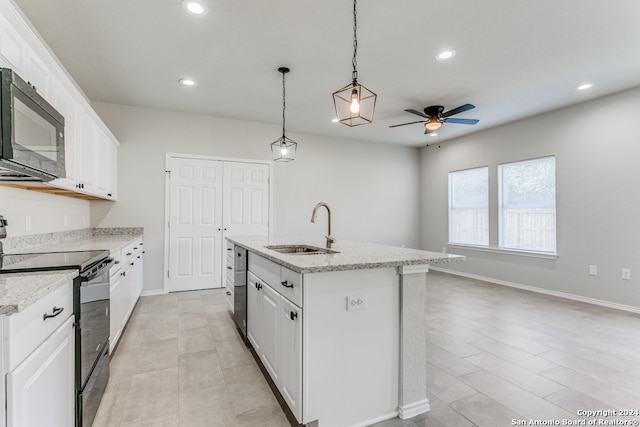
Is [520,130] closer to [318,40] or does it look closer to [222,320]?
[318,40]

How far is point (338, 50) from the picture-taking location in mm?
3027

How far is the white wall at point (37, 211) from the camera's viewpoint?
2346 mm

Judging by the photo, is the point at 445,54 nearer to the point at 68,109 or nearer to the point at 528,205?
the point at 528,205

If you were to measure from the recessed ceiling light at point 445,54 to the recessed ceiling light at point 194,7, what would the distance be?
2164 mm

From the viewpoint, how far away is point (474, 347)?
9.29 ft

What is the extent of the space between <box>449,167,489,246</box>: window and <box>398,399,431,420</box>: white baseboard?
4577mm

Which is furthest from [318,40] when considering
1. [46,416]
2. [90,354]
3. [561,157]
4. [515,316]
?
[561,157]

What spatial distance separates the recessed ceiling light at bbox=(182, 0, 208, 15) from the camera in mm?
2348

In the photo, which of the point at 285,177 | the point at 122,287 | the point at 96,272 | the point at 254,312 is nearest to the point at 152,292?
the point at 122,287

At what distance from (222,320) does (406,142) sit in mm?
5091

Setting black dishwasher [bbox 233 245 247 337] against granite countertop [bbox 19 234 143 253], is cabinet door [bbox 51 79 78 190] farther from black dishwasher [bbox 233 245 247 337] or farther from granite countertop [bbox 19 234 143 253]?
black dishwasher [bbox 233 245 247 337]

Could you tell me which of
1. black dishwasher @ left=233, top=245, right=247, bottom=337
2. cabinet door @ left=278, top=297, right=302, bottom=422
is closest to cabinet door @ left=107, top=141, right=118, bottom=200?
black dishwasher @ left=233, top=245, right=247, bottom=337

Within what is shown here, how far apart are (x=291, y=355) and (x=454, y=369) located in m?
1.41

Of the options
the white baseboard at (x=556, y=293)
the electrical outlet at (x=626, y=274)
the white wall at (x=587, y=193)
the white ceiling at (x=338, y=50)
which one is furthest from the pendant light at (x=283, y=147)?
the electrical outlet at (x=626, y=274)
